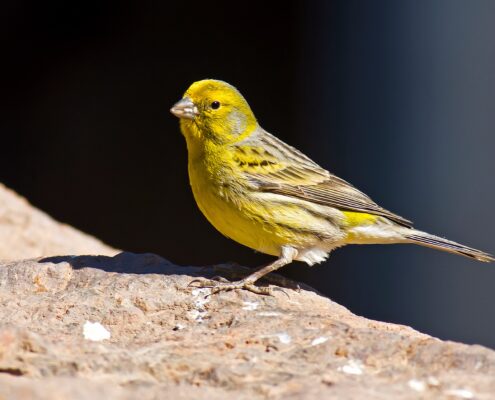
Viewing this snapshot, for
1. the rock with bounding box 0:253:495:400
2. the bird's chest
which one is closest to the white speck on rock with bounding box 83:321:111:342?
the rock with bounding box 0:253:495:400

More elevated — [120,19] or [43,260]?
[120,19]

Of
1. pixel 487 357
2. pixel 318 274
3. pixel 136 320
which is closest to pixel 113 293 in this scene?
pixel 136 320

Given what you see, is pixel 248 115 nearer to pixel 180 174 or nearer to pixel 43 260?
pixel 43 260

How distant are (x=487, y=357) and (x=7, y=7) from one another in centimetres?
1097

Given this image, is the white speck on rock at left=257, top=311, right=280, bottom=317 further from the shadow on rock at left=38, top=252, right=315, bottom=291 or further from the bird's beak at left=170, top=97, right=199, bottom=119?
the bird's beak at left=170, top=97, right=199, bottom=119

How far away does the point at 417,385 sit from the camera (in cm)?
380

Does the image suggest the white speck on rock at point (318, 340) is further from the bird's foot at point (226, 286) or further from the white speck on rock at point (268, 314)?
the bird's foot at point (226, 286)

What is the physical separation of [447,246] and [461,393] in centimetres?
267

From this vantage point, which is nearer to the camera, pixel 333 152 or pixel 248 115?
pixel 248 115

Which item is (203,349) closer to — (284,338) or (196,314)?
(284,338)

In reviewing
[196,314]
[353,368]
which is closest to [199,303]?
[196,314]

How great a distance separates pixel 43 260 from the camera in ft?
19.4

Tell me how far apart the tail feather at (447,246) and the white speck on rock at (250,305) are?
164 centimetres

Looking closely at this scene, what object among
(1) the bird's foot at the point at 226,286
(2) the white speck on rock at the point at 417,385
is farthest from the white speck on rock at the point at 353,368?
(1) the bird's foot at the point at 226,286
